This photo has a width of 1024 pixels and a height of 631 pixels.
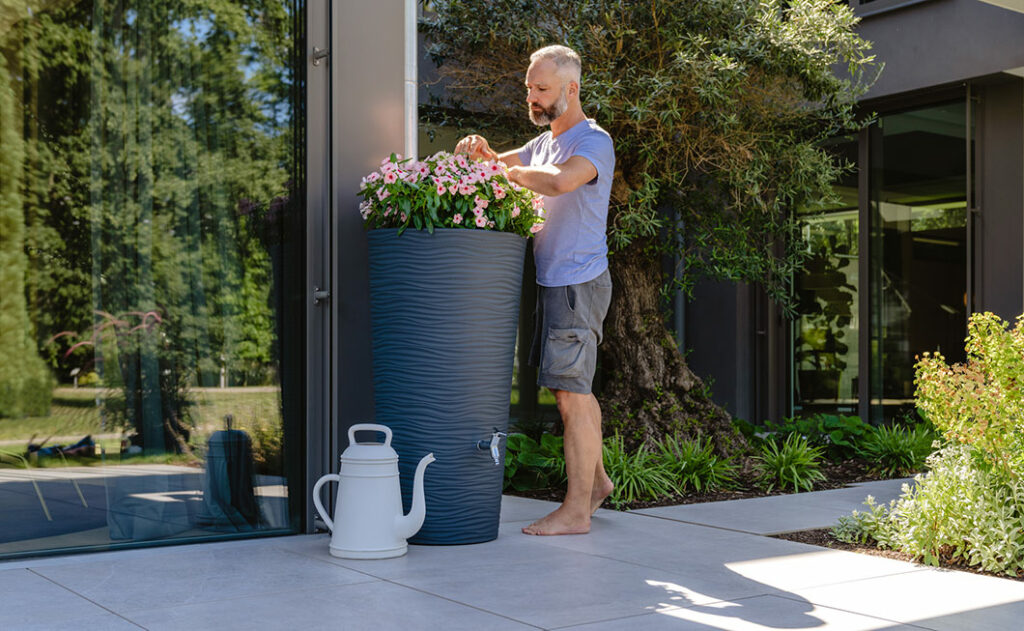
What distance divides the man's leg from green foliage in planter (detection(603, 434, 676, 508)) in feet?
2.62

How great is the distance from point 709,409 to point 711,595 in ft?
10.4

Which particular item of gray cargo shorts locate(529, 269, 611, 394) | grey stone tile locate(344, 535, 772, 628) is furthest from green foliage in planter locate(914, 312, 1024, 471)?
gray cargo shorts locate(529, 269, 611, 394)

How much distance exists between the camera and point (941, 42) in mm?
7094

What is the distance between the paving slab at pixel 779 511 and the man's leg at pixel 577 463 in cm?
58

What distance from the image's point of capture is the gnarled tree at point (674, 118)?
510cm

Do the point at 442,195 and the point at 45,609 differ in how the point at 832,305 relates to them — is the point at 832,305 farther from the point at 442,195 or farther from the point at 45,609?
the point at 45,609

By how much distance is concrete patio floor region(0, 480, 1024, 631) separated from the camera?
2.40 meters

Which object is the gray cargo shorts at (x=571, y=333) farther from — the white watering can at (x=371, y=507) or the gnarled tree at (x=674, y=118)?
the gnarled tree at (x=674, y=118)

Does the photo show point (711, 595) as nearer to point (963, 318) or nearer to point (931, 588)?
point (931, 588)

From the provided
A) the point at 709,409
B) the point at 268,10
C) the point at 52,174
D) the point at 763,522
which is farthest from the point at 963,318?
the point at 52,174

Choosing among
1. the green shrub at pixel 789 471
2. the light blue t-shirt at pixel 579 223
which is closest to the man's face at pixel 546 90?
the light blue t-shirt at pixel 579 223

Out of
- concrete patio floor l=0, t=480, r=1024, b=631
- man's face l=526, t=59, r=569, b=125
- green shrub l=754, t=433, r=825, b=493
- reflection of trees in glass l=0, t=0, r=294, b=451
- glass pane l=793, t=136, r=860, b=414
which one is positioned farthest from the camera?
glass pane l=793, t=136, r=860, b=414

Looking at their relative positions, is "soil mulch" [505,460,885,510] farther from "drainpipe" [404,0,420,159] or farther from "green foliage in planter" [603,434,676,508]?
"drainpipe" [404,0,420,159]

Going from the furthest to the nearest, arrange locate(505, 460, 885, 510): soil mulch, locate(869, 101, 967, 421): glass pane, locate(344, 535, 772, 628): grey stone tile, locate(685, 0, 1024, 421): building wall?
locate(869, 101, 967, 421): glass pane
locate(685, 0, 1024, 421): building wall
locate(505, 460, 885, 510): soil mulch
locate(344, 535, 772, 628): grey stone tile
